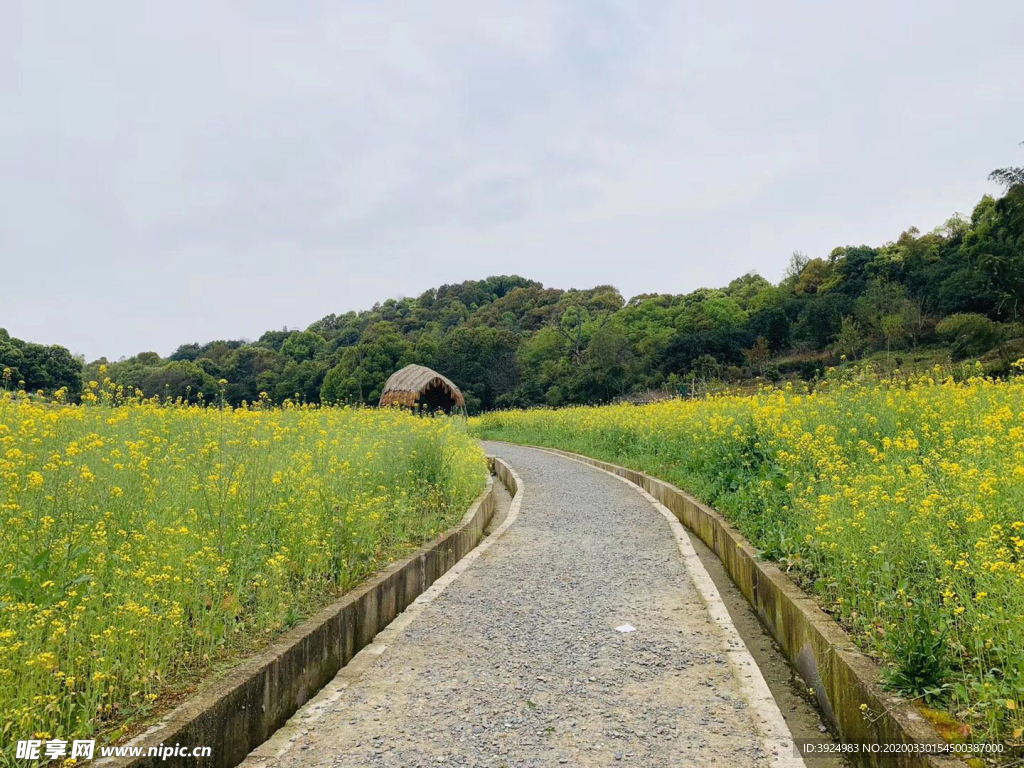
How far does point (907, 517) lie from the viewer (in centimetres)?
368

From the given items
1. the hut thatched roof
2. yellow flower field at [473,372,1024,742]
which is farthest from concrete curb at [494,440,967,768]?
the hut thatched roof

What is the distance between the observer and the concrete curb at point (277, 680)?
261cm

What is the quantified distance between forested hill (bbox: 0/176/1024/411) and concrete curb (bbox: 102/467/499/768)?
17.9 metres

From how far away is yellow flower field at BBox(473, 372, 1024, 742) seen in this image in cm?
264

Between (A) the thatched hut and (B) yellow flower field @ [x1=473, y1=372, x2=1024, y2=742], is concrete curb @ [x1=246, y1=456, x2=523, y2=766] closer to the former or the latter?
(B) yellow flower field @ [x1=473, y1=372, x2=1024, y2=742]

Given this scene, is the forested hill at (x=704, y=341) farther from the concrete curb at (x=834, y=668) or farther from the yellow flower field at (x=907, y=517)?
the concrete curb at (x=834, y=668)

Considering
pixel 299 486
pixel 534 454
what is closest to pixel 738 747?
pixel 299 486

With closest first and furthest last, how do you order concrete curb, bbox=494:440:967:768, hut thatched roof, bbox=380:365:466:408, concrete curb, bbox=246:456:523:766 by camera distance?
concrete curb, bbox=494:440:967:768 < concrete curb, bbox=246:456:523:766 < hut thatched roof, bbox=380:365:466:408

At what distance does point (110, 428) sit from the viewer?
20.5 feet

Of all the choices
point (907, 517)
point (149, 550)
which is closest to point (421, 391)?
point (149, 550)

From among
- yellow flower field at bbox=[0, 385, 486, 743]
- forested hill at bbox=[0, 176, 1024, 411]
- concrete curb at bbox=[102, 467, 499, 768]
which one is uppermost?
forested hill at bbox=[0, 176, 1024, 411]

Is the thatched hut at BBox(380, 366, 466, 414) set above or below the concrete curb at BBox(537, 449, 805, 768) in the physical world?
above

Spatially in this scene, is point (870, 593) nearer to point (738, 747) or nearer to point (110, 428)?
point (738, 747)

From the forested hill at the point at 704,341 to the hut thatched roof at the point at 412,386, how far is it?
7.00ft
